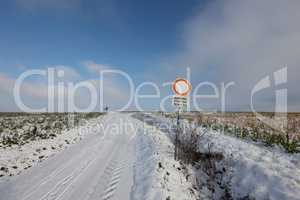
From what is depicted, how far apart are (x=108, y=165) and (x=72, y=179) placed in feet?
5.34

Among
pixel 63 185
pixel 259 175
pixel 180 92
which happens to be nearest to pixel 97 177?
pixel 63 185

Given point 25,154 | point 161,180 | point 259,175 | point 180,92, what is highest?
point 180,92

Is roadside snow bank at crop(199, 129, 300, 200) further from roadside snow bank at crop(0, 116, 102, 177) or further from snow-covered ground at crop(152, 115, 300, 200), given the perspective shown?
roadside snow bank at crop(0, 116, 102, 177)

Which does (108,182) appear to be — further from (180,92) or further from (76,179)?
(180,92)

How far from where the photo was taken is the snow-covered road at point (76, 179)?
5008 millimetres

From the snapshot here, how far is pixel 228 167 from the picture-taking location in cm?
668

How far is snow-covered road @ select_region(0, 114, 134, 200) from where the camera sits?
5.01 meters

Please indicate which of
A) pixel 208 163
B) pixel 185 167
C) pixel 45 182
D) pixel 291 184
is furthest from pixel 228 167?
pixel 45 182

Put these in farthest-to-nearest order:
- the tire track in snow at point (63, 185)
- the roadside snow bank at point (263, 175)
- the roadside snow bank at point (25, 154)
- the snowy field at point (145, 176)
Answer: the roadside snow bank at point (25, 154)
the snowy field at point (145, 176)
the tire track in snow at point (63, 185)
the roadside snow bank at point (263, 175)

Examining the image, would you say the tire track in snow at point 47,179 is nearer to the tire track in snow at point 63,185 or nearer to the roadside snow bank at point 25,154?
the tire track in snow at point 63,185

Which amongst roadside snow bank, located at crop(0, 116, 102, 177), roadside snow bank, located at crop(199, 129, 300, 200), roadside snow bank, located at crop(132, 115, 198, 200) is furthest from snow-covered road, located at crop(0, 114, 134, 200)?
roadside snow bank, located at crop(199, 129, 300, 200)

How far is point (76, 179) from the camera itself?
590 centimetres

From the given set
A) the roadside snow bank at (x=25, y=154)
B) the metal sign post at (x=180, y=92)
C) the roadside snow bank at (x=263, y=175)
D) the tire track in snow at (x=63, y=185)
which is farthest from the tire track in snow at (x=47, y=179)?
the roadside snow bank at (x=263, y=175)

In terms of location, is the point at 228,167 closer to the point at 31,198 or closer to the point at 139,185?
the point at 139,185
